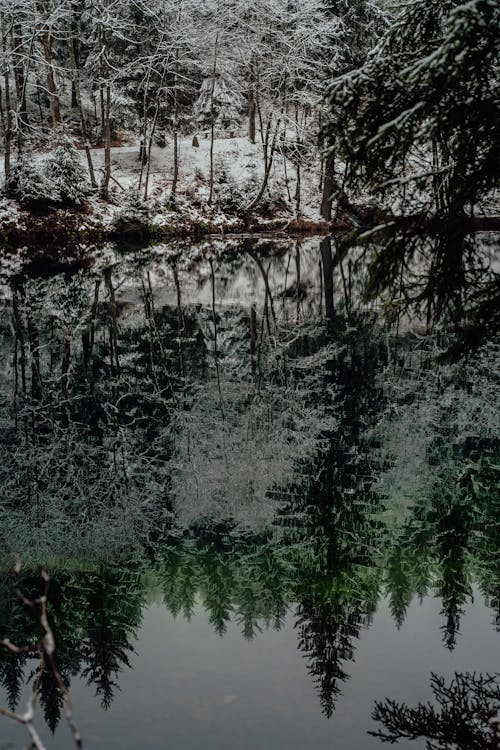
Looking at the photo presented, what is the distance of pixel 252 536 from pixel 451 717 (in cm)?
318

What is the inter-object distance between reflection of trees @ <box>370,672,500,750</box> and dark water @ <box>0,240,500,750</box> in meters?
0.02

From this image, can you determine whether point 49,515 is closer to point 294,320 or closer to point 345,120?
point 345,120

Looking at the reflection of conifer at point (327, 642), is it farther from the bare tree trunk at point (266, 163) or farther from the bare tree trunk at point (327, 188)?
the bare tree trunk at point (266, 163)

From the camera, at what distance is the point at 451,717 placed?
445cm

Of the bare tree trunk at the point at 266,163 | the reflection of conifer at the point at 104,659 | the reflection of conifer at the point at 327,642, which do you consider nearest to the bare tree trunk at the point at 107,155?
the bare tree trunk at the point at 266,163

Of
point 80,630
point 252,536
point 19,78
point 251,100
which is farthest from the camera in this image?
point 251,100

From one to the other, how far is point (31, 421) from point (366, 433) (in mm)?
5340

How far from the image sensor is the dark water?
471cm

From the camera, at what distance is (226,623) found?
572 centimetres

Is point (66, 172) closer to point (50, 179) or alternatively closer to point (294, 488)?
point (50, 179)

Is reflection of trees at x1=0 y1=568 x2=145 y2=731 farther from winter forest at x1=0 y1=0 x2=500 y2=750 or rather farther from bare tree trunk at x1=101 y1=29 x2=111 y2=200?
bare tree trunk at x1=101 y1=29 x2=111 y2=200

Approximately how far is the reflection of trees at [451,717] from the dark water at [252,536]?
20mm

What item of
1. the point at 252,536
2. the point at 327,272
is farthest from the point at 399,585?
the point at 327,272

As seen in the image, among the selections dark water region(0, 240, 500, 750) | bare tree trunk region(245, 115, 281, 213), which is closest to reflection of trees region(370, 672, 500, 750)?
dark water region(0, 240, 500, 750)
